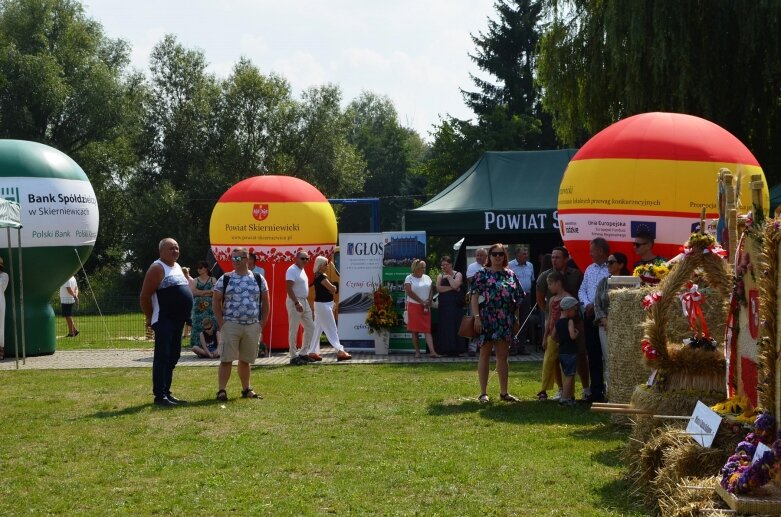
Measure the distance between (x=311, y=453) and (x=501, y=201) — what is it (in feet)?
34.8

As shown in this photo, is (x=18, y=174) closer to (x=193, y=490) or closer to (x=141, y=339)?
(x=141, y=339)

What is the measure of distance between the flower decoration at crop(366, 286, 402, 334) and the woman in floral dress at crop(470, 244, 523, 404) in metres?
6.81

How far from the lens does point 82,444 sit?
9.31 metres

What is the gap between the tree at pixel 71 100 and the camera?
4659 cm

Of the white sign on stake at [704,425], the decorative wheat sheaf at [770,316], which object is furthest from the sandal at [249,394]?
the decorative wheat sheaf at [770,316]

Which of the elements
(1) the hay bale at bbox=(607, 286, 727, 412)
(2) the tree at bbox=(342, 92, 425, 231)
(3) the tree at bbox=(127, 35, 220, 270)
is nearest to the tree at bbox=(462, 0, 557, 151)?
(3) the tree at bbox=(127, 35, 220, 270)

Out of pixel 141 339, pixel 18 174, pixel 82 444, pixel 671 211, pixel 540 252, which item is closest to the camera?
pixel 82 444

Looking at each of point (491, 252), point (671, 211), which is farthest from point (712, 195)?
point (491, 252)

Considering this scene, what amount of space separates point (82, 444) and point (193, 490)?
2.45 meters

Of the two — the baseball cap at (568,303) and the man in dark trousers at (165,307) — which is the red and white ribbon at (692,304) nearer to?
the baseball cap at (568,303)

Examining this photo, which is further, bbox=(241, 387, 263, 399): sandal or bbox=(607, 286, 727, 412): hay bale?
bbox=(241, 387, 263, 399): sandal

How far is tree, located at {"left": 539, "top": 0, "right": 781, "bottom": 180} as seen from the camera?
19.2m

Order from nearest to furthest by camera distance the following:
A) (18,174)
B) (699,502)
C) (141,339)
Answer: (699,502), (18,174), (141,339)

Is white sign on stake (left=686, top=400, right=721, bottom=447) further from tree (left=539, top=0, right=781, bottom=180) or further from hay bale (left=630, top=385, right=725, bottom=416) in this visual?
tree (left=539, top=0, right=781, bottom=180)
